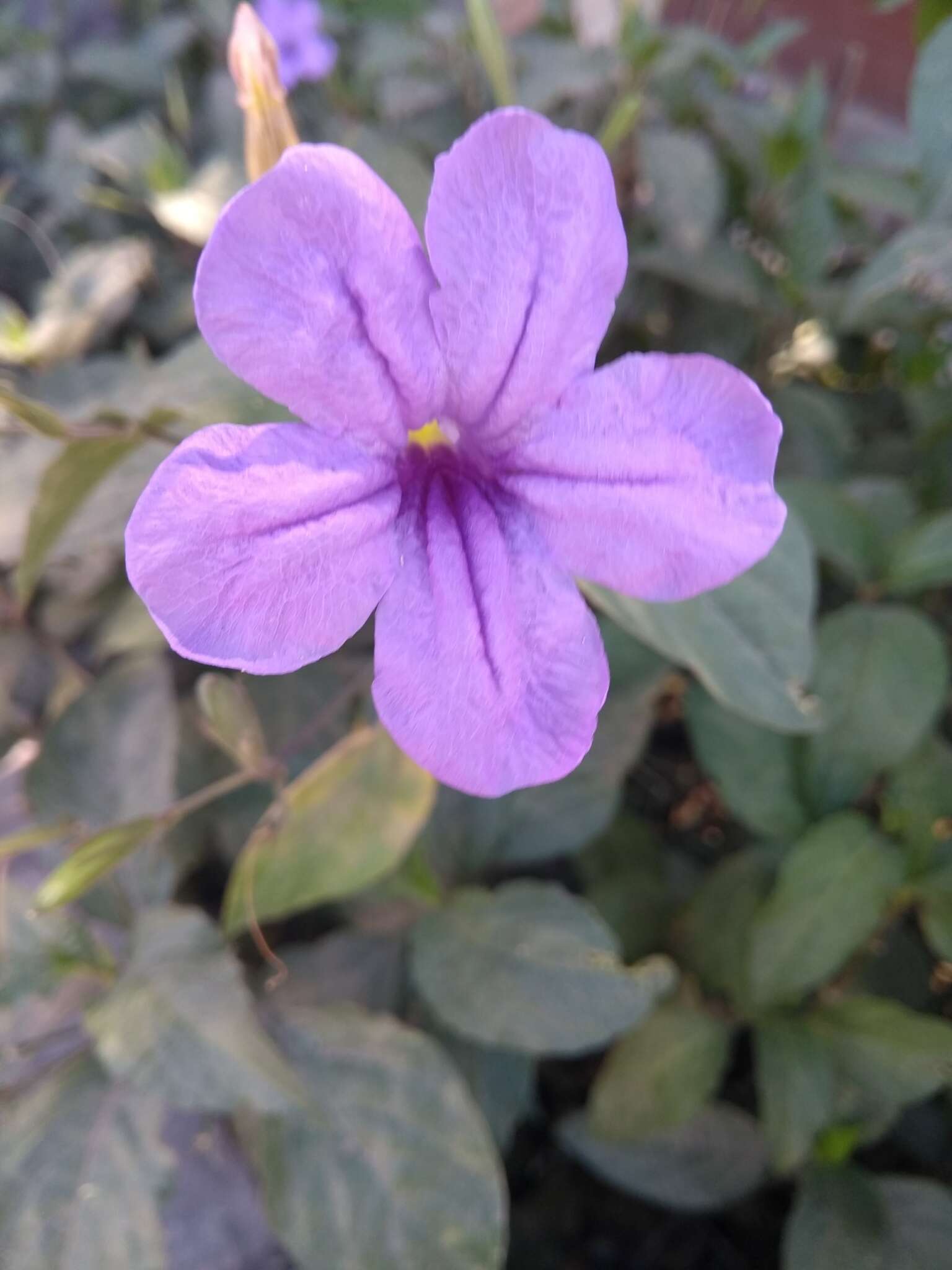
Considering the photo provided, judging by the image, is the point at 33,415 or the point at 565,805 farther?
the point at 565,805

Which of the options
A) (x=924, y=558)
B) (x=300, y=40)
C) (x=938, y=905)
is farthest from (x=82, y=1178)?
(x=300, y=40)

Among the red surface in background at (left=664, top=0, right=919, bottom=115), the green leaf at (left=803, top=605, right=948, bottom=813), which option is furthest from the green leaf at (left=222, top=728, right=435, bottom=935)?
the red surface in background at (left=664, top=0, right=919, bottom=115)

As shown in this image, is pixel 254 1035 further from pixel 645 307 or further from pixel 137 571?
pixel 645 307

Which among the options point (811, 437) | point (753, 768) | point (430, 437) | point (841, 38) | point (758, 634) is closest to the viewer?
point (430, 437)

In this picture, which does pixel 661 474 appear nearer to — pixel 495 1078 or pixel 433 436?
pixel 433 436

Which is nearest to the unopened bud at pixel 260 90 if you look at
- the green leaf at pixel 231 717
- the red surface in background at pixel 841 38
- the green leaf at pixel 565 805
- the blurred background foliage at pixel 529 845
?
the blurred background foliage at pixel 529 845

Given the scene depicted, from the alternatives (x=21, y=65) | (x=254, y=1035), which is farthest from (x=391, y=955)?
(x=21, y=65)
